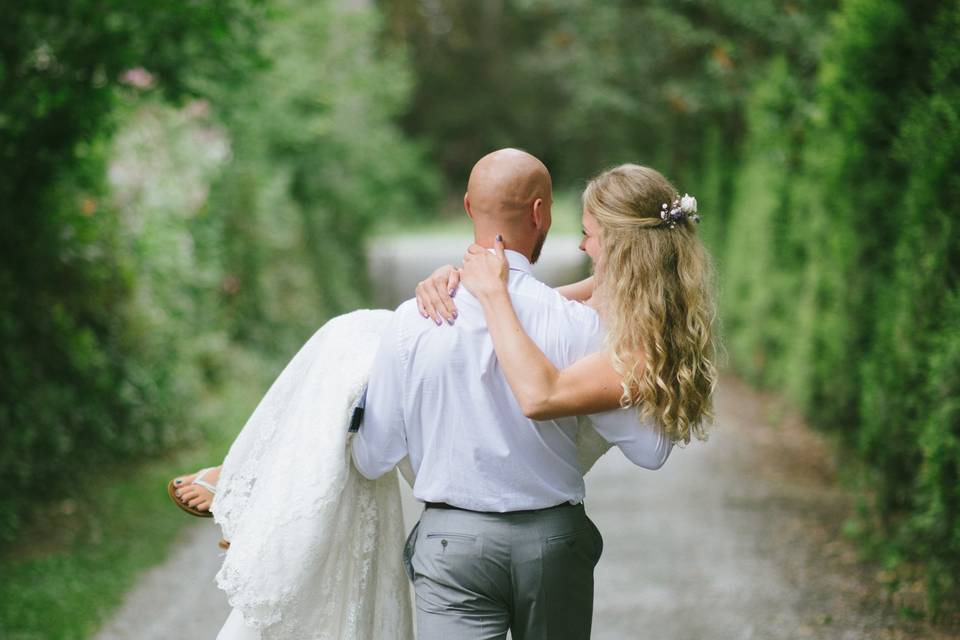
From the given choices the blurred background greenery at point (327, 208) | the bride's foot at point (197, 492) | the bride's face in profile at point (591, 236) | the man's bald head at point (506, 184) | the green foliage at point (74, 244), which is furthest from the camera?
the green foliage at point (74, 244)

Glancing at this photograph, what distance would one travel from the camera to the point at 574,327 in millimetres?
2711

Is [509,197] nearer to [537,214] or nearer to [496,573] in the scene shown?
[537,214]

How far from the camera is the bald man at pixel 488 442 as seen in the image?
2.67 meters

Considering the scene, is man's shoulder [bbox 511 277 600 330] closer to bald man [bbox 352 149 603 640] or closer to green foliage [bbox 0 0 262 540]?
bald man [bbox 352 149 603 640]

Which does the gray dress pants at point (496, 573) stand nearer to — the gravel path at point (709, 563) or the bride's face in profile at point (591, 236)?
the bride's face in profile at point (591, 236)

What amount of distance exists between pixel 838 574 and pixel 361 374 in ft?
13.8

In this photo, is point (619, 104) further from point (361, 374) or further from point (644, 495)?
point (361, 374)

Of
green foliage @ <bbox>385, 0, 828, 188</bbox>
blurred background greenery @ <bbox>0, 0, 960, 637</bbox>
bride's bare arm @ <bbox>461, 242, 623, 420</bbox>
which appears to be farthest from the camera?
green foliage @ <bbox>385, 0, 828, 188</bbox>

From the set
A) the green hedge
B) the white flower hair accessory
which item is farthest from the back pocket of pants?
the green hedge

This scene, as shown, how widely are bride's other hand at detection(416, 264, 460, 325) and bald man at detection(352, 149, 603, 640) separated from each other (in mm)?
24

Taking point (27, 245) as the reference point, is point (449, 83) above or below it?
above

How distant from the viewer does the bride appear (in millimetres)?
2623

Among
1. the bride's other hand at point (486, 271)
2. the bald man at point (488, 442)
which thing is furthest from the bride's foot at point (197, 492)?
the bride's other hand at point (486, 271)

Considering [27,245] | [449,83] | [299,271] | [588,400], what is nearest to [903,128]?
[588,400]
